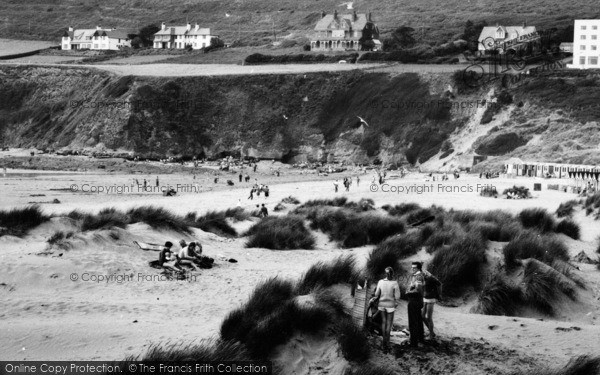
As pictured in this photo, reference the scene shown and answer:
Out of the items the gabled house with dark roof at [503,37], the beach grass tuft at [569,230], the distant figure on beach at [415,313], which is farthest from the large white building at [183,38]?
the distant figure on beach at [415,313]

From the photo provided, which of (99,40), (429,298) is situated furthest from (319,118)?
(429,298)

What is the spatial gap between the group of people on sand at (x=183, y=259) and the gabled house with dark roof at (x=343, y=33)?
79.0 meters

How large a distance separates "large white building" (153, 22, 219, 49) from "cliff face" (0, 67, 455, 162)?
32.1 meters

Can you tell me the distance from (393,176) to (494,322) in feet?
122

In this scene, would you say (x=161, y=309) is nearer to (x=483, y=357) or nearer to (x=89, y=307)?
(x=89, y=307)

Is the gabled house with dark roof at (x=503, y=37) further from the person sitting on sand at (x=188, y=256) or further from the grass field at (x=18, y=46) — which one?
the person sitting on sand at (x=188, y=256)

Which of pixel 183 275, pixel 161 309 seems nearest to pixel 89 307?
pixel 161 309

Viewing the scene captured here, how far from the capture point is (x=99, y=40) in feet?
376

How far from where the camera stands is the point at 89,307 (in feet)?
40.7

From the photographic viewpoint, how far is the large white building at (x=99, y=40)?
113938 millimetres

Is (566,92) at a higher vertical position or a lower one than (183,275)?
higher

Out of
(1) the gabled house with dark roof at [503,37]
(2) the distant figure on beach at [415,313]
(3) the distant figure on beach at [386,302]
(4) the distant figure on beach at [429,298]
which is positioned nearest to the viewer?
(3) the distant figure on beach at [386,302]

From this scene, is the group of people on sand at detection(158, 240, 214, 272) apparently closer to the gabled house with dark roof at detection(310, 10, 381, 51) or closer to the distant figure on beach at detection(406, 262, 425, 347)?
the distant figure on beach at detection(406, 262, 425, 347)

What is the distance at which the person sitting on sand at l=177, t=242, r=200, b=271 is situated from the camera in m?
15.7
